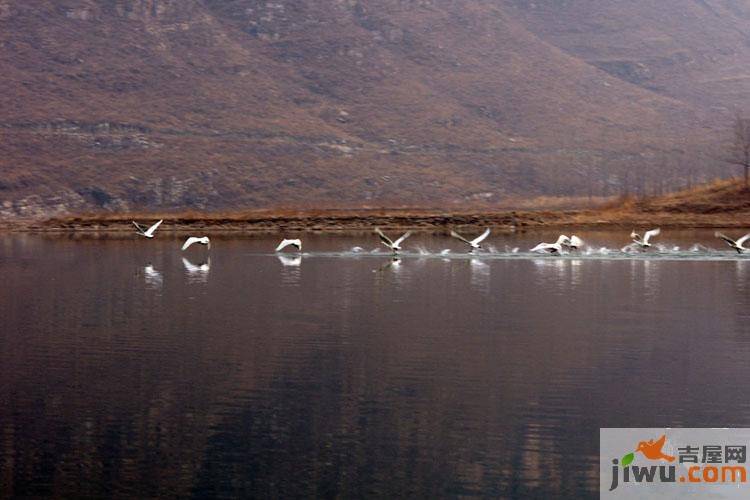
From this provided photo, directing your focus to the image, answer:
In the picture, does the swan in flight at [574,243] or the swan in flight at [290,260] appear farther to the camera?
the swan in flight at [574,243]

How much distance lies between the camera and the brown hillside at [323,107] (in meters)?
106

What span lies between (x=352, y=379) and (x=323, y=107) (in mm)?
107046

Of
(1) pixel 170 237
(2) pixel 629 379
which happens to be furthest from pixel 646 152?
(2) pixel 629 379

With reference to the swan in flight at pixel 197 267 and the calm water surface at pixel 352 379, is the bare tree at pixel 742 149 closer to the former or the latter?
the swan in flight at pixel 197 267

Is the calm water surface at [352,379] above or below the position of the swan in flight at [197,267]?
below

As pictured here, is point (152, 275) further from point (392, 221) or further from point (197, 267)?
point (392, 221)

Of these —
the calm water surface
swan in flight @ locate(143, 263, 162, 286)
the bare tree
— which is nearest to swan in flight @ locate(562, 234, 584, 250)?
the calm water surface

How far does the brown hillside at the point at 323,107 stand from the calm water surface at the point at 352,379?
216ft

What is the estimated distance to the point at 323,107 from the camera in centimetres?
12762

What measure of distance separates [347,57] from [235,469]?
4831 inches

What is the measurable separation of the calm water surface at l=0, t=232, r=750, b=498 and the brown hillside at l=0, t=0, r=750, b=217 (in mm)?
65701

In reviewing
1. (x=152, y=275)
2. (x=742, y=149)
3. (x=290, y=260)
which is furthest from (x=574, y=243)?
(x=742, y=149)

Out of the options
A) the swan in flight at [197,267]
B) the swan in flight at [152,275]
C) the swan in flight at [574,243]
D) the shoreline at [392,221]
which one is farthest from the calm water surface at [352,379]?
the shoreline at [392,221]

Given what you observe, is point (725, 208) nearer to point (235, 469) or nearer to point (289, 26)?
point (235, 469)
